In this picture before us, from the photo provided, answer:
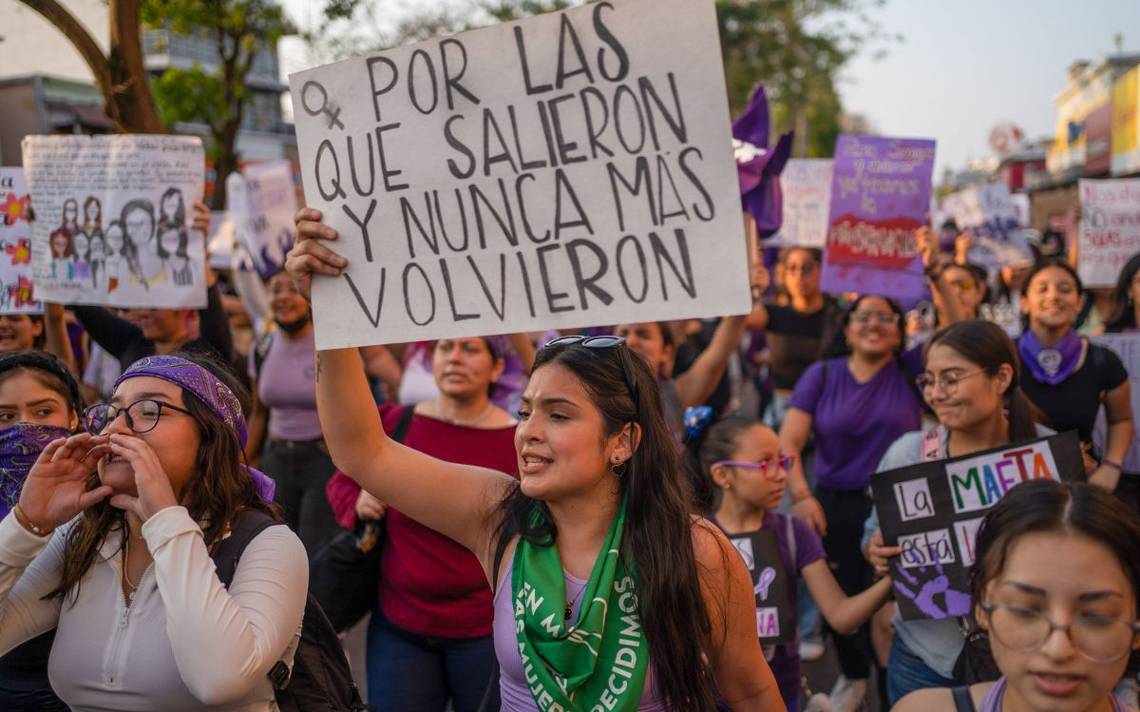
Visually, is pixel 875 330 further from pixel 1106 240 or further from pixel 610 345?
pixel 1106 240

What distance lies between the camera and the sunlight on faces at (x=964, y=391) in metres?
3.70

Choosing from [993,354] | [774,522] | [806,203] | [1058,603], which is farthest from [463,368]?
[806,203]

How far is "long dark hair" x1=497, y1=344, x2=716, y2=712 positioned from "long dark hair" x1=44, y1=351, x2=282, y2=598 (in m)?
0.66

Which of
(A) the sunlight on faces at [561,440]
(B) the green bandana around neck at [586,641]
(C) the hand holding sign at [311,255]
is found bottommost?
(B) the green bandana around neck at [586,641]

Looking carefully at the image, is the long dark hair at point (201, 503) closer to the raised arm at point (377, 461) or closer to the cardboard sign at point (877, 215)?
the raised arm at point (377, 461)

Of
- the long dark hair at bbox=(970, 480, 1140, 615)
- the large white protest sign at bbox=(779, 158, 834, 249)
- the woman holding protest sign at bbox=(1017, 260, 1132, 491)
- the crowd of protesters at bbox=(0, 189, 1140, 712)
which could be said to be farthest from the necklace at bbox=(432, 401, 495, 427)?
the large white protest sign at bbox=(779, 158, 834, 249)

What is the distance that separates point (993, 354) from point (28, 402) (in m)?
3.15

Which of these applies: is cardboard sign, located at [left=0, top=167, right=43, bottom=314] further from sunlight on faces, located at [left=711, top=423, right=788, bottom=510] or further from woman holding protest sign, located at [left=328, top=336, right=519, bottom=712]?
sunlight on faces, located at [left=711, top=423, right=788, bottom=510]

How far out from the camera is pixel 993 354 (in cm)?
375

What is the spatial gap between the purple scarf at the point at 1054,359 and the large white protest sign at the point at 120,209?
3.91 meters

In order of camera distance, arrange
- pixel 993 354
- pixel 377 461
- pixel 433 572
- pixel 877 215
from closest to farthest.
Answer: pixel 377 461
pixel 433 572
pixel 993 354
pixel 877 215

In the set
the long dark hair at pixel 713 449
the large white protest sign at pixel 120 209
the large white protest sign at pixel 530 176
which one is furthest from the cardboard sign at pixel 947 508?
the large white protest sign at pixel 120 209

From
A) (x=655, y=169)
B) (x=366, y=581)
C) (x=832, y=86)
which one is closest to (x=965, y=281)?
(x=366, y=581)

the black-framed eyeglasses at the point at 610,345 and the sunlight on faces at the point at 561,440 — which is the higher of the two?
the black-framed eyeglasses at the point at 610,345
